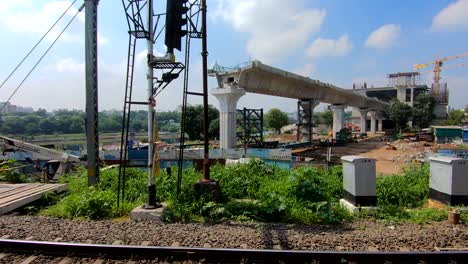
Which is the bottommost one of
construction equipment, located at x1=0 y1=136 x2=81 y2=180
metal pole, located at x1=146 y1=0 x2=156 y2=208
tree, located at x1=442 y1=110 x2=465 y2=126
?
construction equipment, located at x1=0 y1=136 x2=81 y2=180

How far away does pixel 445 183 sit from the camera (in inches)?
294

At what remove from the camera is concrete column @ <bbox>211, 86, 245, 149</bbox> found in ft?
92.4

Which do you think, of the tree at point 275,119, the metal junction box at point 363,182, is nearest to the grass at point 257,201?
the metal junction box at point 363,182

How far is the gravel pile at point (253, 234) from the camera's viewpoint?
502cm

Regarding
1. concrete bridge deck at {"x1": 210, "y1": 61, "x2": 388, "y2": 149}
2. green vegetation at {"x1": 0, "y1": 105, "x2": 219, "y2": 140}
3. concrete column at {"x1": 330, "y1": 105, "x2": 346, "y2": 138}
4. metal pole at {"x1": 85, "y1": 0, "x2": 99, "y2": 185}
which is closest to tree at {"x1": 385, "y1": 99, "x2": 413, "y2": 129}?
concrete column at {"x1": 330, "y1": 105, "x2": 346, "y2": 138}

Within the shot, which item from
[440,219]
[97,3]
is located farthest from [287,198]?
[97,3]

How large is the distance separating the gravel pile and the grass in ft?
1.51

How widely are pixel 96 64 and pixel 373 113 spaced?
96006 millimetres

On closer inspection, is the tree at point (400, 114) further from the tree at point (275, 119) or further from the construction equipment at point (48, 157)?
the construction equipment at point (48, 157)

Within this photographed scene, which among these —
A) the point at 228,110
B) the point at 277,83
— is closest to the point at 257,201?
the point at 228,110

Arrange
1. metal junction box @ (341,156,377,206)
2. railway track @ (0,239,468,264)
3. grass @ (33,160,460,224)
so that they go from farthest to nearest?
metal junction box @ (341,156,377,206) < grass @ (33,160,460,224) < railway track @ (0,239,468,264)

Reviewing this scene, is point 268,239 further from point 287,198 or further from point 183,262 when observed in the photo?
point 287,198

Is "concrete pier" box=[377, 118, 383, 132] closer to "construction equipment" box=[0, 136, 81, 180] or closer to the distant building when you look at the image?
the distant building

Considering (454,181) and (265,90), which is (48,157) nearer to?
(454,181)
